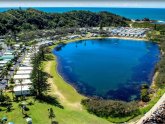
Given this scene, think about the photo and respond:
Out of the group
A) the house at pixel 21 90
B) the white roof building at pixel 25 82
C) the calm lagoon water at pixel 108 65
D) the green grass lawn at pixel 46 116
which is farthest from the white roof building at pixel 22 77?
the green grass lawn at pixel 46 116

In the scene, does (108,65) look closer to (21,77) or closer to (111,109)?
(21,77)

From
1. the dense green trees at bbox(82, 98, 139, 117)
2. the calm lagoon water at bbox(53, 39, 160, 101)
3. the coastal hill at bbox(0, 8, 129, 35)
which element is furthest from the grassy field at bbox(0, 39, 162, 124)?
the coastal hill at bbox(0, 8, 129, 35)

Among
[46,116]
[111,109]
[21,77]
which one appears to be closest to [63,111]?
[46,116]

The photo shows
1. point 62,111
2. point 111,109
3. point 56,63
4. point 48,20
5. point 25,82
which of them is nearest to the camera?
point 62,111

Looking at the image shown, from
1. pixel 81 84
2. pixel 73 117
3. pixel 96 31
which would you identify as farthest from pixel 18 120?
pixel 96 31

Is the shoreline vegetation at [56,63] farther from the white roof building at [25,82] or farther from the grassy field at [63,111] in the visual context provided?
the white roof building at [25,82]

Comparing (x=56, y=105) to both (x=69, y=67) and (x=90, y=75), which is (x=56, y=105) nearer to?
(x=90, y=75)

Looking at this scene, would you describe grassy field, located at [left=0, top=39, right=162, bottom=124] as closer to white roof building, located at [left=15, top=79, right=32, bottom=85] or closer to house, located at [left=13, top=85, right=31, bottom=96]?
house, located at [left=13, top=85, right=31, bottom=96]
